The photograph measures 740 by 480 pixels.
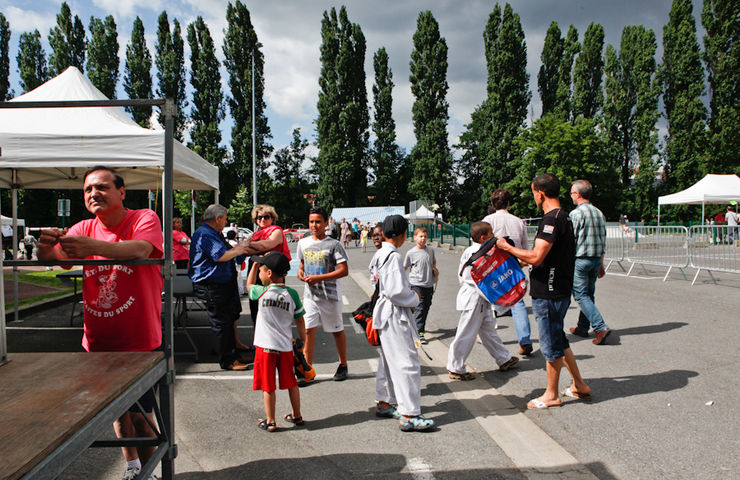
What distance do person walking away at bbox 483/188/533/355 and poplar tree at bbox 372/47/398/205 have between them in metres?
49.1

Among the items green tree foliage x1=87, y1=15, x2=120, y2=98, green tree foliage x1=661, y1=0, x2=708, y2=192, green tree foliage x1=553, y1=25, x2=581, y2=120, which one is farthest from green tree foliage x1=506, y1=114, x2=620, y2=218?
green tree foliage x1=87, y1=15, x2=120, y2=98

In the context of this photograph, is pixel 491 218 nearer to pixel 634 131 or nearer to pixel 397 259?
pixel 397 259

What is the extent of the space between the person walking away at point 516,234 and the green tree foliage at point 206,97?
42.4 m

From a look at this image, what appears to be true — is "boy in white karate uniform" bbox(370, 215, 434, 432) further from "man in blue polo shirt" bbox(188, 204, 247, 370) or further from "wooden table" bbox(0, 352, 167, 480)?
"man in blue polo shirt" bbox(188, 204, 247, 370)

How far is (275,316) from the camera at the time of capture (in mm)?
3768

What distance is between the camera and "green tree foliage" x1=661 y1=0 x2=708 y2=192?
39.8 meters

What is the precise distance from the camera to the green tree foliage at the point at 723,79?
1486 inches

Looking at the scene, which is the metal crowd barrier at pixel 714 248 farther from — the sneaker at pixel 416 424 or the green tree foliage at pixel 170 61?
the green tree foliage at pixel 170 61

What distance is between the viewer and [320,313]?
4992 millimetres

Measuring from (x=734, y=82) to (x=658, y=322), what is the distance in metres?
42.2

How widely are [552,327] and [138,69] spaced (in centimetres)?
5056

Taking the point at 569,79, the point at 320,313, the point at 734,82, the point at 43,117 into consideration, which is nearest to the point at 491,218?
the point at 320,313

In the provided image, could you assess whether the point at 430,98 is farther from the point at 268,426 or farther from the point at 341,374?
the point at 268,426

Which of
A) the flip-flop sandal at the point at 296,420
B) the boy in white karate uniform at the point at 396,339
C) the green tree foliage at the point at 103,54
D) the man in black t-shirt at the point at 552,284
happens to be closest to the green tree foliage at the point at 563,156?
the green tree foliage at the point at 103,54
